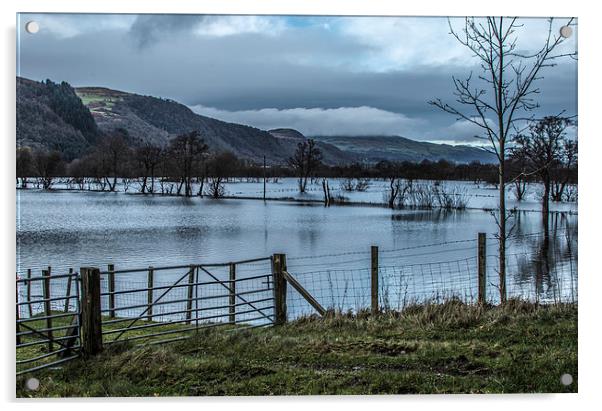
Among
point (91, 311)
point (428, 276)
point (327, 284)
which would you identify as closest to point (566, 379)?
point (428, 276)

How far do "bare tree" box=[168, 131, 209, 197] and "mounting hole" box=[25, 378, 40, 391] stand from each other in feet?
6.48

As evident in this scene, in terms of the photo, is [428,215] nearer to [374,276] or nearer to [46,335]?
[374,276]

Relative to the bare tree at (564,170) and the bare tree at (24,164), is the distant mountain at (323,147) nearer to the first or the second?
the bare tree at (564,170)

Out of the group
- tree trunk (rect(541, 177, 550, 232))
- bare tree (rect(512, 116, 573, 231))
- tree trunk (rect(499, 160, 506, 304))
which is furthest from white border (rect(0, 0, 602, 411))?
tree trunk (rect(499, 160, 506, 304))

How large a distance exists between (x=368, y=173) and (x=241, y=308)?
1.79m

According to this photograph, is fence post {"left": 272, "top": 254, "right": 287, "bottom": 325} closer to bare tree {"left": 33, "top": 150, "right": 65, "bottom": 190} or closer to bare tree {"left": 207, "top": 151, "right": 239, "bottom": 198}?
bare tree {"left": 207, "top": 151, "right": 239, "bottom": 198}

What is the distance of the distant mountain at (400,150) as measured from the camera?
20.7 ft

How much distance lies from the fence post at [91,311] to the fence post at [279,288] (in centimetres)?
177

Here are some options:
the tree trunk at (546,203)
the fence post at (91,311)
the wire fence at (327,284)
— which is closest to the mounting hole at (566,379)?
the wire fence at (327,284)

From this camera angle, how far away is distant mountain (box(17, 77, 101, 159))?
5.50 m

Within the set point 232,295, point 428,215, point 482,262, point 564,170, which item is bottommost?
point 232,295

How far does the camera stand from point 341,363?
219 inches

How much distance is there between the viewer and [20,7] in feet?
17.9

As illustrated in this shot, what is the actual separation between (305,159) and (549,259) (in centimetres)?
241
